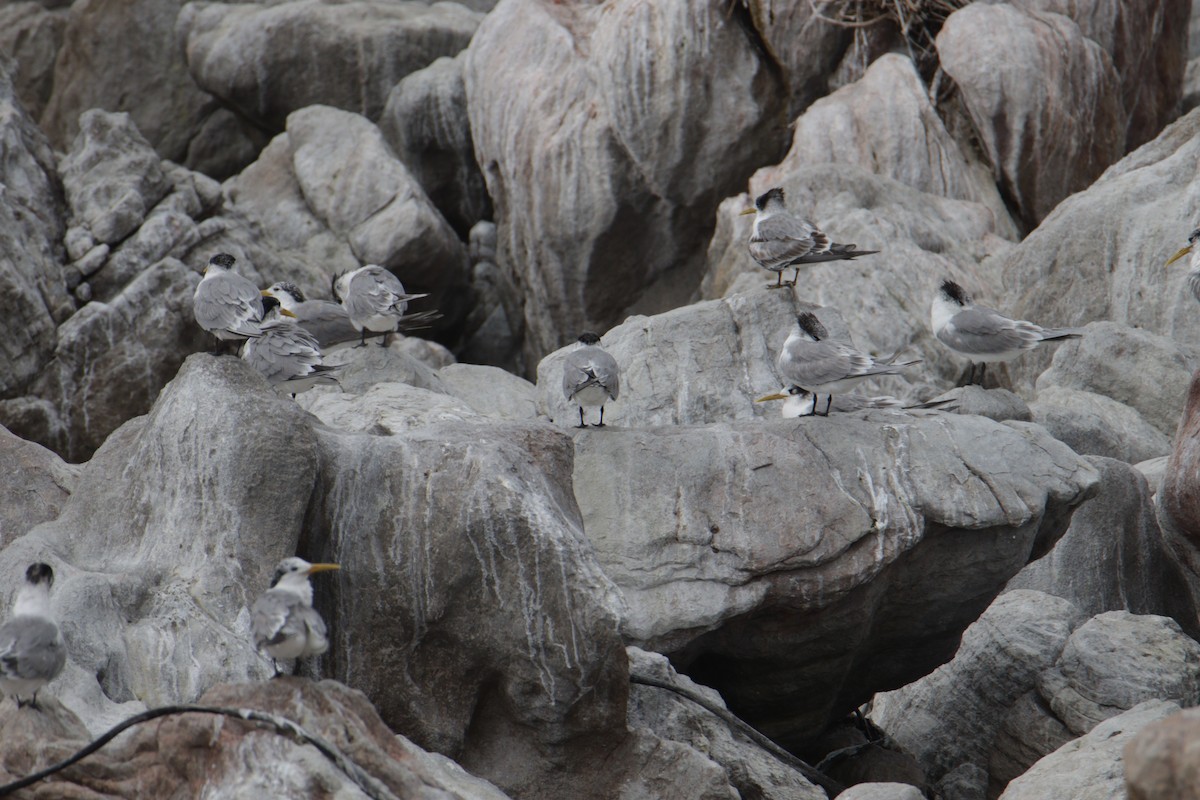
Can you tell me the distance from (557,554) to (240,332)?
307cm

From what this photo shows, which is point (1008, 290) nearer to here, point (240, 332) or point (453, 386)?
point (453, 386)

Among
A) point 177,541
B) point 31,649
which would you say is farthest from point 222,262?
point 31,649

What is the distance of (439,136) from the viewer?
71.2 ft

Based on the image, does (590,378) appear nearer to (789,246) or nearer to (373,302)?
(373,302)

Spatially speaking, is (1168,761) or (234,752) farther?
(234,752)

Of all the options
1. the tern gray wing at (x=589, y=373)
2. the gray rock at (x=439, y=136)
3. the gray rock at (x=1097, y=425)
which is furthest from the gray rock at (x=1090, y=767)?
the gray rock at (x=439, y=136)

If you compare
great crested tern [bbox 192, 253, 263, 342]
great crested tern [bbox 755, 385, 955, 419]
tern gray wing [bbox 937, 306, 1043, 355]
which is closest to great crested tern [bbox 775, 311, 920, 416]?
great crested tern [bbox 755, 385, 955, 419]

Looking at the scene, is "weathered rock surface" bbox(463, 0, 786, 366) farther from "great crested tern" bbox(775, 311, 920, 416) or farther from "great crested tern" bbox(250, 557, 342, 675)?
"great crested tern" bbox(250, 557, 342, 675)

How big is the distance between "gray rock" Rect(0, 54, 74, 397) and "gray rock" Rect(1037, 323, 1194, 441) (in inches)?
406

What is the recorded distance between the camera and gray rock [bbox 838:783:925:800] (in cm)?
738

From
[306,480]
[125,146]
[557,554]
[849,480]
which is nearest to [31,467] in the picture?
[306,480]

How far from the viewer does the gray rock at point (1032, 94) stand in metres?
17.6

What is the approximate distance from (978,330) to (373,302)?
184 inches

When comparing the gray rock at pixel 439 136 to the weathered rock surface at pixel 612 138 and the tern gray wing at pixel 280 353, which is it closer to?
the weathered rock surface at pixel 612 138
